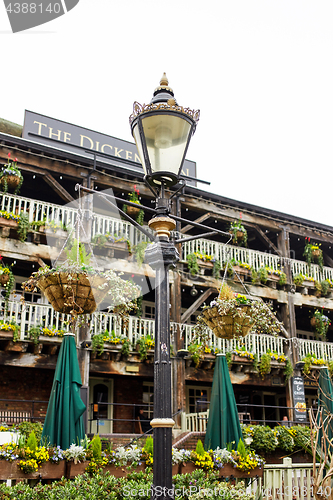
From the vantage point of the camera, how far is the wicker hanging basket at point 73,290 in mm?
5328

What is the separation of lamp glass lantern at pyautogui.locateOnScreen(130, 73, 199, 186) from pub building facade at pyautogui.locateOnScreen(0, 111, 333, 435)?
7.57m

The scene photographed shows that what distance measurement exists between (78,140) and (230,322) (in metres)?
9.53

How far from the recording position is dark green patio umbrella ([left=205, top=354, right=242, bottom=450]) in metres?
8.64

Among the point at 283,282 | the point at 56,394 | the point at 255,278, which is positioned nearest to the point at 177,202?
the point at 255,278

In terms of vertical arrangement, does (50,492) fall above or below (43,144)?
below

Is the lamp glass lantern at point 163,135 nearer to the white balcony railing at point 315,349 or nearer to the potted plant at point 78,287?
the potted plant at point 78,287

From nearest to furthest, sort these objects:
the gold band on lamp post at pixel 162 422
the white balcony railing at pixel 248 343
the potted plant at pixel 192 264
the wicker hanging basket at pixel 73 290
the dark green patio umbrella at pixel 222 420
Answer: the gold band on lamp post at pixel 162 422
the wicker hanging basket at pixel 73 290
the dark green patio umbrella at pixel 222 420
the white balcony railing at pixel 248 343
the potted plant at pixel 192 264

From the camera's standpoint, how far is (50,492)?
188 inches

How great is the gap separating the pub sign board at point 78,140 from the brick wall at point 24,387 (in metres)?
6.05

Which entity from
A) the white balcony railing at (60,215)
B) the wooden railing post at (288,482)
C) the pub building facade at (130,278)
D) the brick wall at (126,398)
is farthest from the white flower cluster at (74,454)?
the brick wall at (126,398)

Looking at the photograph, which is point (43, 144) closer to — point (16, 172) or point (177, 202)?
point (16, 172)

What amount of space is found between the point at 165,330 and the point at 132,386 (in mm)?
12031

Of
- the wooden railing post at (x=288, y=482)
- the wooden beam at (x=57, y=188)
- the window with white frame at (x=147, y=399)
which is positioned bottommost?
the wooden railing post at (x=288, y=482)

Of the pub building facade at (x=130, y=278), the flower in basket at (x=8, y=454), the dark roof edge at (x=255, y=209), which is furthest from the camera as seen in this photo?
the dark roof edge at (x=255, y=209)
